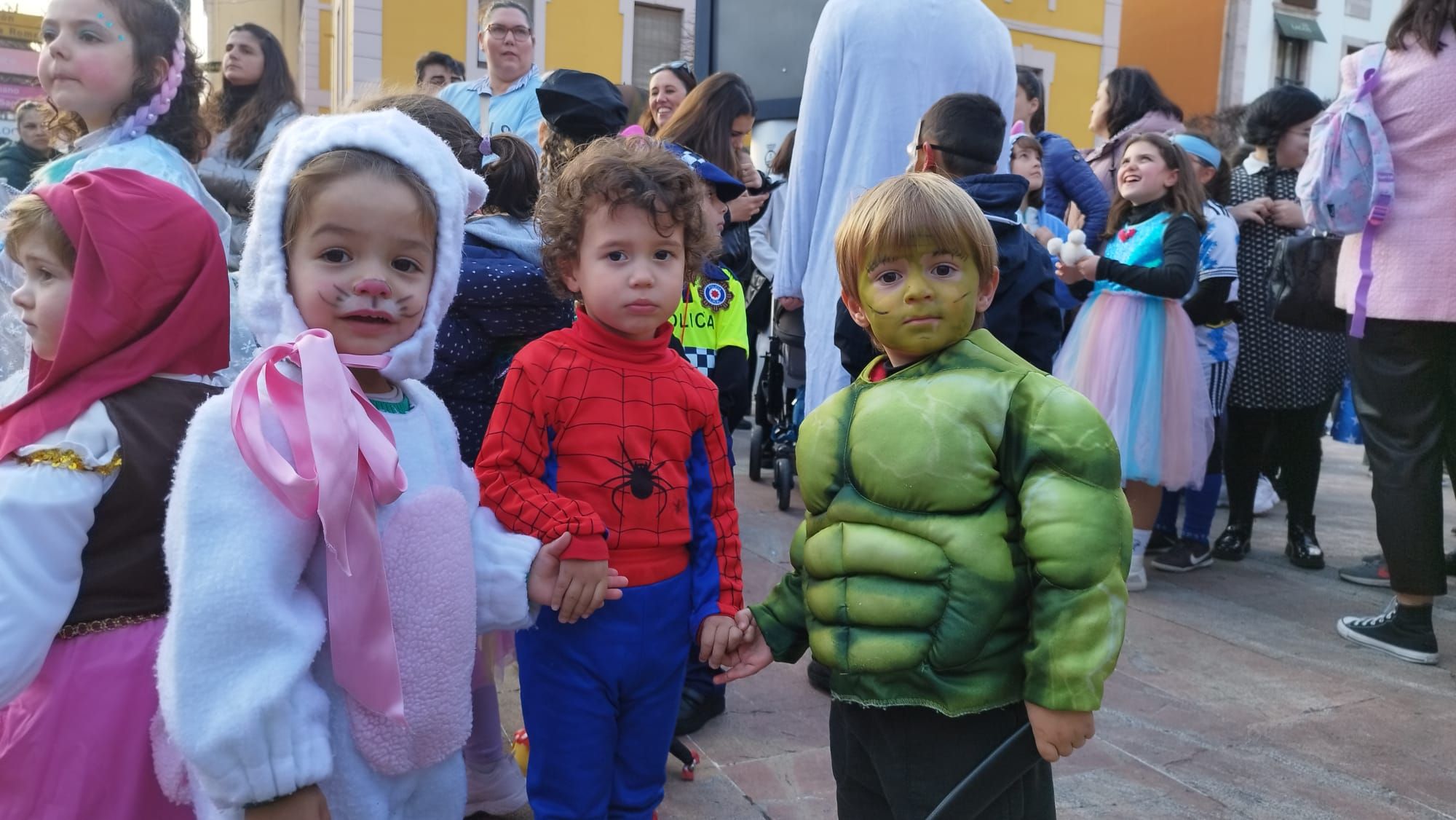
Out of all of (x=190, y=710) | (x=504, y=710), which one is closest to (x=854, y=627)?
(x=190, y=710)

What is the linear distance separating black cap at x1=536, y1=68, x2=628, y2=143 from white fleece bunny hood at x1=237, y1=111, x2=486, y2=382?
1347mm

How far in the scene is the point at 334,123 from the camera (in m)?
1.63

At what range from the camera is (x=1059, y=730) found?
161 cm

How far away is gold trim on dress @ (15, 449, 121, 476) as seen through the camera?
148 cm

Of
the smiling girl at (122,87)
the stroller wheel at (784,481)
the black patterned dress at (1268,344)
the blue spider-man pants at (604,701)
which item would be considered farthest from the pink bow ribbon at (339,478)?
the black patterned dress at (1268,344)

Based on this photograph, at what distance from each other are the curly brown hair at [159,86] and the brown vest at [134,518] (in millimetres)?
1555

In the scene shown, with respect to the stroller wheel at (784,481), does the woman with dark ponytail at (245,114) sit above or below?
above

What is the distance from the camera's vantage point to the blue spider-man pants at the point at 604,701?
205 centimetres

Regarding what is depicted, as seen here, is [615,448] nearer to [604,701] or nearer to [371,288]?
[604,701]

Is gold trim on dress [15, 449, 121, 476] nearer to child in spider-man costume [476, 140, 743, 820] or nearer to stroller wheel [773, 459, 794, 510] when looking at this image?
child in spider-man costume [476, 140, 743, 820]

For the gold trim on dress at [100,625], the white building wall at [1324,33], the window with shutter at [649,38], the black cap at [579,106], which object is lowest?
the gold trim on dress at [100,625]

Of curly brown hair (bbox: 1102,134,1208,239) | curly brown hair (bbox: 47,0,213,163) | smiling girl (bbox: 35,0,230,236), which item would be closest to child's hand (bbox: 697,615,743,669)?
smiling girl (bbox: 35,0,230,236)

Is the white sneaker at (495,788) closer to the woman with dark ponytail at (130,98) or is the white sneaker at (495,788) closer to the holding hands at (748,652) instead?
the holding hands at (748,652)

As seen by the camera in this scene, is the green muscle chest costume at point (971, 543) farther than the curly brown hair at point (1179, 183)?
No
